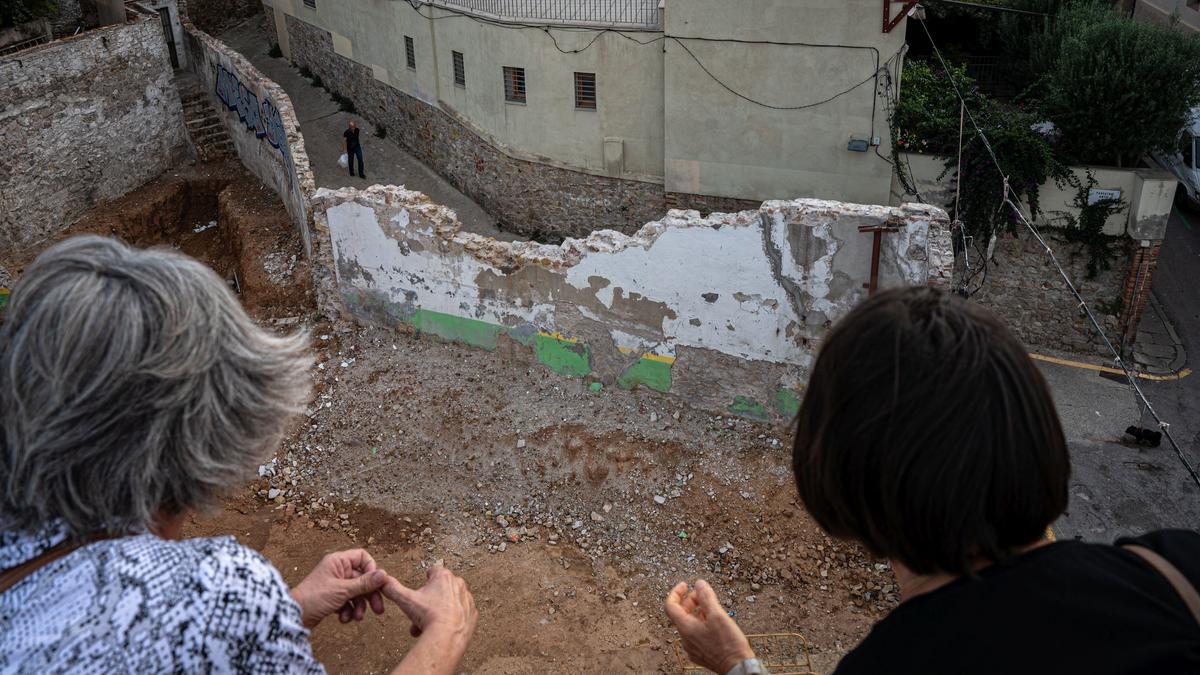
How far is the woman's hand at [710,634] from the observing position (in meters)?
2.60

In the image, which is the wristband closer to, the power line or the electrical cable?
the electrical cable

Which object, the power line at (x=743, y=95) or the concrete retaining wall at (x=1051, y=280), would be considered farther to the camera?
the power line at (x=743, y=95)

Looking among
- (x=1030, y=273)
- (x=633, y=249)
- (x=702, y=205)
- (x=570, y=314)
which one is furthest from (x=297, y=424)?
(x=1030, y=273)

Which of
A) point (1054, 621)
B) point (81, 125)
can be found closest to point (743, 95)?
point (81, 125)

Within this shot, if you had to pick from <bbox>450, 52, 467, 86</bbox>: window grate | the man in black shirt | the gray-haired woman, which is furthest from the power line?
the gray-haired woman

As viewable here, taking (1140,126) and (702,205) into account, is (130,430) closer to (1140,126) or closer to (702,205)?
(702,205)

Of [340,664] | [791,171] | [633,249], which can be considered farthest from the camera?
[791,171]

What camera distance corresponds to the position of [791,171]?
16828mm

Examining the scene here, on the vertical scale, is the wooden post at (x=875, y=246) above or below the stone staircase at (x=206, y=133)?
above

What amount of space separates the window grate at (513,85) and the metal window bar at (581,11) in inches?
39.8

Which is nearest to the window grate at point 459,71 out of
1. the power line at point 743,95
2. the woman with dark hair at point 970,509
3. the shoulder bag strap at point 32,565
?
the power line at point 743,95

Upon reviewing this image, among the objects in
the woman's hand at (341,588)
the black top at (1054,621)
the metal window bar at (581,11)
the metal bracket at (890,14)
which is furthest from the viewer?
the metal window bar at (581,11)

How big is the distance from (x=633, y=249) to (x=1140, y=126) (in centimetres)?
1097

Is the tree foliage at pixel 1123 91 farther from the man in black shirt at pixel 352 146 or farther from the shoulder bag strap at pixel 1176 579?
the shoulder bag strap at pixel 1176 579
